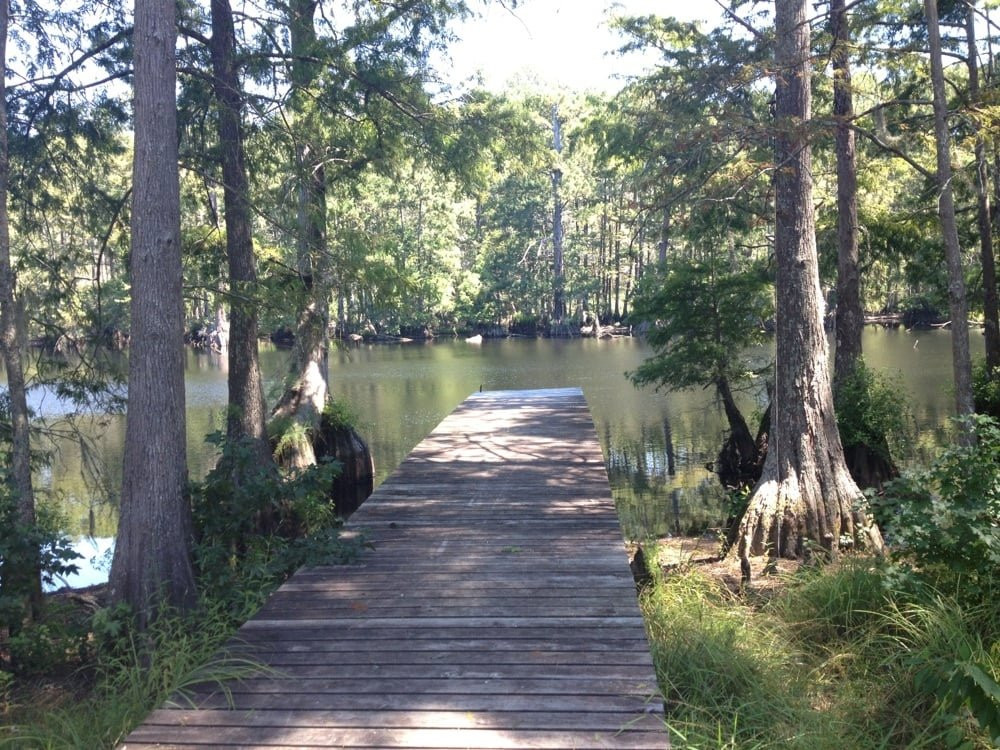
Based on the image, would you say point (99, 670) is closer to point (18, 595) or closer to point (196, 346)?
point (18, 595)

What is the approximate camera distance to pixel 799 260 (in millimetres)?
7375

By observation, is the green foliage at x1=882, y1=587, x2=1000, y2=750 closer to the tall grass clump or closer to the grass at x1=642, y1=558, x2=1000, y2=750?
the grass at x1=642, y1=558, x2=1000, y2=750

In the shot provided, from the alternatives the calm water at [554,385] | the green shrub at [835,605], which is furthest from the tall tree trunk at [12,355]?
the green shrub at [835,605]

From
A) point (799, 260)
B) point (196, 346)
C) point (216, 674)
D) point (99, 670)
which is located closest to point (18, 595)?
point (99, 670)

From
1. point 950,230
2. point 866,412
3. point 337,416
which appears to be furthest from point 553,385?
point 950,230

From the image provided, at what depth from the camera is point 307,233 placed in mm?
8359

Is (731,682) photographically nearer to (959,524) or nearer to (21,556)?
(959,524)

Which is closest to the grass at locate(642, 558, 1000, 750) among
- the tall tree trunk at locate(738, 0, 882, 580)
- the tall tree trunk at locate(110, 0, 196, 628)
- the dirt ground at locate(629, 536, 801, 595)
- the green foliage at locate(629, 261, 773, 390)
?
the dirt ground at locate(629, 536, 801, 595)

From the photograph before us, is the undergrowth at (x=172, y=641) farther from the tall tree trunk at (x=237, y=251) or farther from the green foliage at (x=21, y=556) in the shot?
the tall tree trunk at (x=237, y=251)

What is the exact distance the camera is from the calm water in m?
11.5

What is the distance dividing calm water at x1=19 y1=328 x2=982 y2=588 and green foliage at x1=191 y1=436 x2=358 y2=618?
6.79ft

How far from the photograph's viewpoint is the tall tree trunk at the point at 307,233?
844 centimetres

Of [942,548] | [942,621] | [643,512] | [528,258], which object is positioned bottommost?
[643,512]

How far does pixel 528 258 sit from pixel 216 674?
48.0 meters
